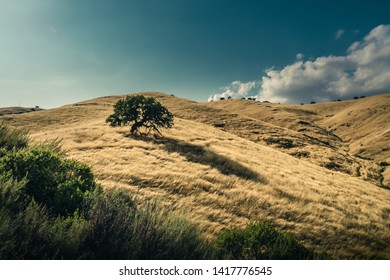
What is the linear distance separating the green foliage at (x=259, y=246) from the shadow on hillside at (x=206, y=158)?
13.2 meters

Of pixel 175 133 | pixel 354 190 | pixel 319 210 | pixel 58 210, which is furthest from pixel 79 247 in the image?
pixel 175 133

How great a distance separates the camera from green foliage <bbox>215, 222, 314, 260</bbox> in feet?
24.6

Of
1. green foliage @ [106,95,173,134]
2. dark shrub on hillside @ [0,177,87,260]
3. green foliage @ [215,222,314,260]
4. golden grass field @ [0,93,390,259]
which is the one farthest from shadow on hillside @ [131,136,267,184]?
dark shrub on hillside @ [0,177,87,260]

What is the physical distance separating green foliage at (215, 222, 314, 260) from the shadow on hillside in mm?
13170

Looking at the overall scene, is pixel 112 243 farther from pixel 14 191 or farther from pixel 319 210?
pixel 319 210

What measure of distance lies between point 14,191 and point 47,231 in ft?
5.85

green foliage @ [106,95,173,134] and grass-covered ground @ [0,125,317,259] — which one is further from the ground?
green foliage @ [106,95,173,134]

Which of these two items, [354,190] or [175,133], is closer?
[354,190]

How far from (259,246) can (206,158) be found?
60.7 feet

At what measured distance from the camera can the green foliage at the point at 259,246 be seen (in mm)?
7500

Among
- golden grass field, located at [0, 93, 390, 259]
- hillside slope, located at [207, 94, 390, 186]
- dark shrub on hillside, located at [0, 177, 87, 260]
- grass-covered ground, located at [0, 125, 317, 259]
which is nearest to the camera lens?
dark shrub on hillside, located at [0, 177, 87, 260]

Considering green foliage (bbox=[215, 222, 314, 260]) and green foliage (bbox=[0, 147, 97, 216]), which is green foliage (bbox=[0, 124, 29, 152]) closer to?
green foliage (bbox=[0, 147, 97, 216])

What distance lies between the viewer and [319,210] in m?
16.8

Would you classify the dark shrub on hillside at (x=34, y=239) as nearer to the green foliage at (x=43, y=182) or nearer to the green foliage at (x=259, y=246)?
the green foliage at (x=43, y=182)
